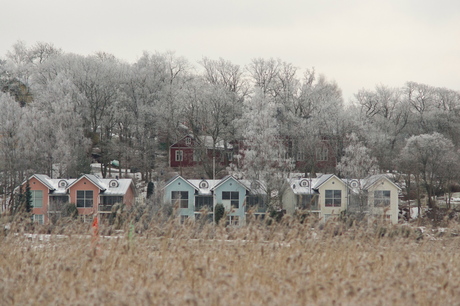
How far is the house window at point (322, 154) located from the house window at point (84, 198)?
18.0 metres

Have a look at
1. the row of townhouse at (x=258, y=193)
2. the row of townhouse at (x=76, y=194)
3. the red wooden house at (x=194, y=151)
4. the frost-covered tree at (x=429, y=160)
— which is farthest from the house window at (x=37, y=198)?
the frost-covered tree at (x=429, y=160)

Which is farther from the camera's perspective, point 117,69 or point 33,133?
point 117,69

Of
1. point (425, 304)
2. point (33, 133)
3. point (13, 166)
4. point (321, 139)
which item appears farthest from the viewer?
point (321, 139)

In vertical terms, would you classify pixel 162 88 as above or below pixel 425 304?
above

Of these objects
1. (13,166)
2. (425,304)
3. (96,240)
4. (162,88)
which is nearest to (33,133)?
(13,166)

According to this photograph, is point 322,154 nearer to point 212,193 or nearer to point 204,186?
point 204,186

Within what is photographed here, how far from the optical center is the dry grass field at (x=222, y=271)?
759 cm

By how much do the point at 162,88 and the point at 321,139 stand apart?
14.0 metres

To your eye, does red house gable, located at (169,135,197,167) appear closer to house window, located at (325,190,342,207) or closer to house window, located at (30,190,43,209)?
house window, located at (30,190,43,209)

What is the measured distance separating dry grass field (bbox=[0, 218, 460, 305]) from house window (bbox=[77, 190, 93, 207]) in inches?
943

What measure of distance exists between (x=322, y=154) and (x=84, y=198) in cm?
1905

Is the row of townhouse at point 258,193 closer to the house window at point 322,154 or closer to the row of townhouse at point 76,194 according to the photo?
the row of townhouse at point 76,194

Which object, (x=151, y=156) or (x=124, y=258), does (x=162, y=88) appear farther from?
(x=124, y=258)

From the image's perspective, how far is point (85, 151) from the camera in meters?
42.8
